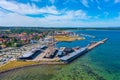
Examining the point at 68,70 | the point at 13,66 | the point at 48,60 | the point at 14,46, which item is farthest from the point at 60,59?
the point at 14,46

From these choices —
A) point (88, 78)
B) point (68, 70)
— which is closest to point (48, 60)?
point (68, 70)

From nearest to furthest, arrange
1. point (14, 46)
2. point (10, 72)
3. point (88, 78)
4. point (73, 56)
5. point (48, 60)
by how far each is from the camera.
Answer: point (88, 78)
point (10, 72)
point (48, 60)
point (73, 56)
point (14, 46)

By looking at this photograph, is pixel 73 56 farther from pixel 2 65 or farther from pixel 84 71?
pixel 2 65

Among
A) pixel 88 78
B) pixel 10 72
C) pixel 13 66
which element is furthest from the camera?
pixel 13 66

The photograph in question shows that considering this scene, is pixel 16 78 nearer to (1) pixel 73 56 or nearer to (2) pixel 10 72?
(2) pixel 10 72

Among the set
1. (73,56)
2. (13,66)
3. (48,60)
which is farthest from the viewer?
(73,56)

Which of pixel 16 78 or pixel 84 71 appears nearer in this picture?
pixel 16 78

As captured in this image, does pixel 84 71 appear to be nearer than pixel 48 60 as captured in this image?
Yes

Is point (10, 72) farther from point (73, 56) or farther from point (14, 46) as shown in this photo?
point (14, 46)

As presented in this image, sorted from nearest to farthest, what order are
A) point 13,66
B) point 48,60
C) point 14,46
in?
point 13,66 < point 48,60 < point 14,46
